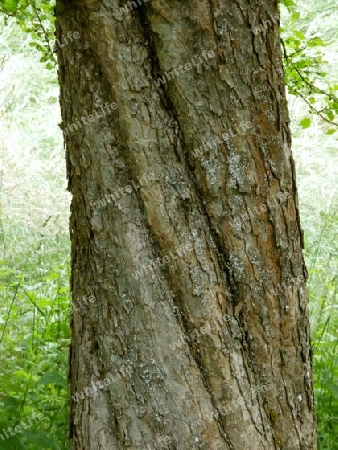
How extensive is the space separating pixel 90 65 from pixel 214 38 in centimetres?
30

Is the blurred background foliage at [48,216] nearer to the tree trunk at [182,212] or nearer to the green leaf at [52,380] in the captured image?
the green leaf at [52,380]

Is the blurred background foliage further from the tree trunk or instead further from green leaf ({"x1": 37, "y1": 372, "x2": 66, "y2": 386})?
the tree trunk

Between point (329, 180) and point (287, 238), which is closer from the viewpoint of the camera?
point (287, 238)

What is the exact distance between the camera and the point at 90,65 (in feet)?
5.54

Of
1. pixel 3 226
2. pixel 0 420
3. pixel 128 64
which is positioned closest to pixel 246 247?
pixel 128 64

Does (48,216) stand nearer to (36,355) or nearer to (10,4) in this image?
(36,355)

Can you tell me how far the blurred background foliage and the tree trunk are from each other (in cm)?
69

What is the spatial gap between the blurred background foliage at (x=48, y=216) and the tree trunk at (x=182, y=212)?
0.69 metres

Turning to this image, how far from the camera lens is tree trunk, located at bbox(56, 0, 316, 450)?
1.65m

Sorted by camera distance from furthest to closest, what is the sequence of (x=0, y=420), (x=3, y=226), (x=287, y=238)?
(x=3, y=226) → (x=0, y=420) → (x=287, y=238)

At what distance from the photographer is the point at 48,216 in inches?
194

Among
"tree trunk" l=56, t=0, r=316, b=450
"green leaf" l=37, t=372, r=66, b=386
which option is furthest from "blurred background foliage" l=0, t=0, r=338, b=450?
"tree trunk" l=56, t=0, r=316, b=450

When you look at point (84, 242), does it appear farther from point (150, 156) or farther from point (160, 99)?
point (160, 99)

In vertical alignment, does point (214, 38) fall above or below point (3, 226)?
below
